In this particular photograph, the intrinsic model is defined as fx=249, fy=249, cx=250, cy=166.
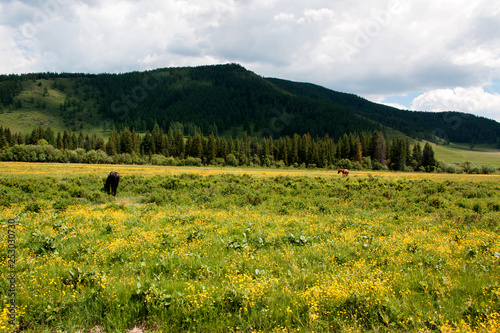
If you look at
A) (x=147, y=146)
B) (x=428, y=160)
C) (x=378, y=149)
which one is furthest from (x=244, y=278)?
(x=147, y=146)

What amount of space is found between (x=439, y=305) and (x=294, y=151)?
108 m

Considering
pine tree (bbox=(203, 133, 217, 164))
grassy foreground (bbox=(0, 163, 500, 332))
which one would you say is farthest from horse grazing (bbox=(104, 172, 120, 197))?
pine tree (bbox=(203, 133, 217, 164))

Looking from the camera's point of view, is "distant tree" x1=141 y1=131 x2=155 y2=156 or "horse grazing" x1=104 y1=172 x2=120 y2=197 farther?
"distant tree" x1=141 y1=131 x2=155 y2=156

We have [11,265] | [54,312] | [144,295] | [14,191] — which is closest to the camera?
[54,312]

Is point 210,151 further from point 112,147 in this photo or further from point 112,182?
point 112,182

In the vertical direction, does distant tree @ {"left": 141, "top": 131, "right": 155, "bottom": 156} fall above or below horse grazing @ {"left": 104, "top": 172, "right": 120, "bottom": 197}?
above

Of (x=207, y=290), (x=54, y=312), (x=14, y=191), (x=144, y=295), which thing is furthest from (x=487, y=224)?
(x=14, y=191)

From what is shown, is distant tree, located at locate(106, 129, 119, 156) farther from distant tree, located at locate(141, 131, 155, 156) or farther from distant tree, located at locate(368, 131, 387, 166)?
distant tree, located at locate(368, 131, 387, 166)

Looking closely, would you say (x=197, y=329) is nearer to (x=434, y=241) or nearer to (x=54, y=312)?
(x=54, y=312)

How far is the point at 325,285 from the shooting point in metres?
5.63

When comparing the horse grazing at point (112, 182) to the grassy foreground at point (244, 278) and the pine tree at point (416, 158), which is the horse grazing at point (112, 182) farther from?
the pine tree at point (416, 158)

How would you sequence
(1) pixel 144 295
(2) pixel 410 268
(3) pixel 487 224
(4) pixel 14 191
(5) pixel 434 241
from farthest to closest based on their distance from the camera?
1. (4) pixel 14 191
2. (3) pixel 487 224
3. (5) pixel 434 241
4. (2) pixel 410 268
5. (1) pixel 144 295

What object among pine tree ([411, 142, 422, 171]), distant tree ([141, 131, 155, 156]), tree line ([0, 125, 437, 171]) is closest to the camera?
tree line ([0, 125, 437, 171])

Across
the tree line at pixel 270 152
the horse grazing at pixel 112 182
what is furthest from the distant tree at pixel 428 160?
the horse grazing at pixel 112 182
